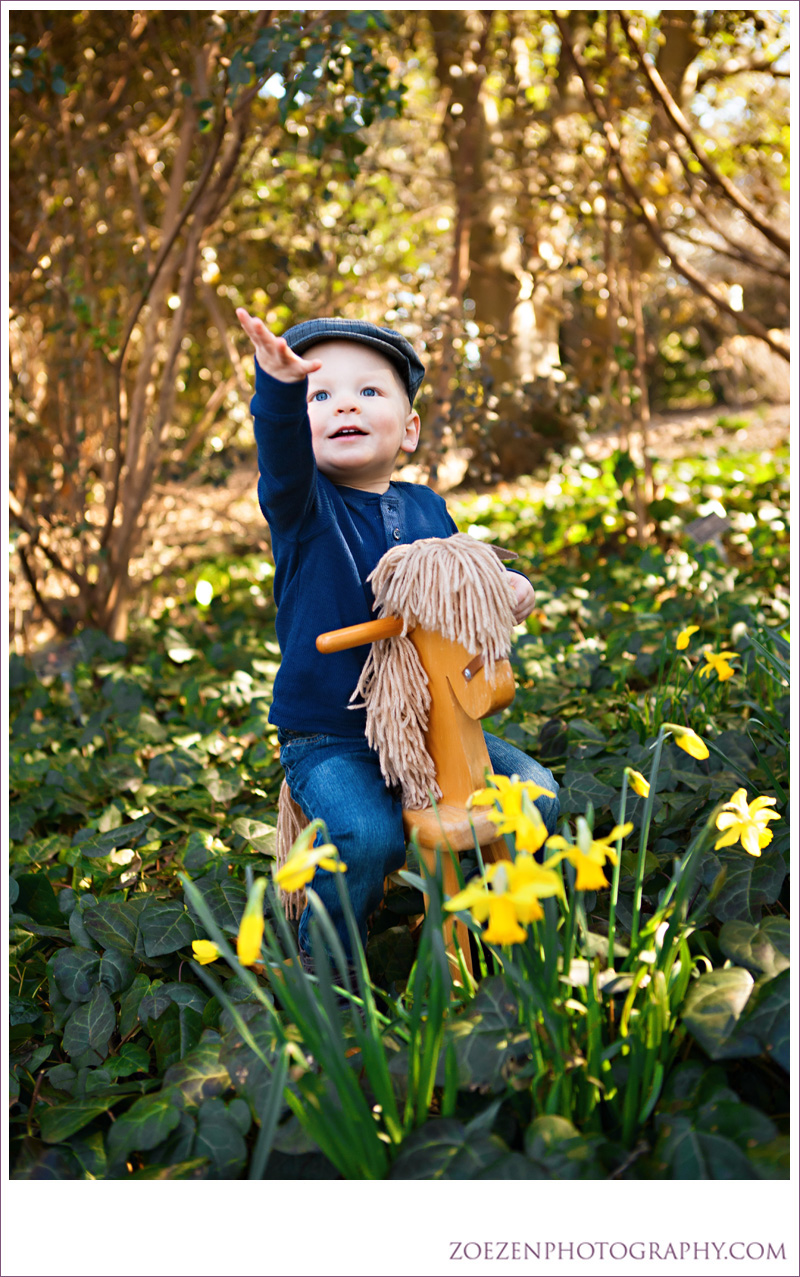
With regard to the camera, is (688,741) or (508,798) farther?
(688,741)

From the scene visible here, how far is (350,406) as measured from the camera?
4.19 ft

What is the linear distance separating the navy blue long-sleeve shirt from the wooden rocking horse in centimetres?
8

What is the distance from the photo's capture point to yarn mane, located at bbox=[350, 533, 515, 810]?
1.14 metres

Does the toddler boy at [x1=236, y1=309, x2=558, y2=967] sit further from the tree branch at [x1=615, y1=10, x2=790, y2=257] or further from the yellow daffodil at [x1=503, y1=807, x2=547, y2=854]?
the tree branch at [x1=615, y1=10, x2=790, y2=257]

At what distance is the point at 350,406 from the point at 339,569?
22 cm

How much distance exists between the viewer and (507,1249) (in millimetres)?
850

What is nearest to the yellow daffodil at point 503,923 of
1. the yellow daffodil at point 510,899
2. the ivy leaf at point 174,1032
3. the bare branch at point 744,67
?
the yellow daffodil at point 510,899

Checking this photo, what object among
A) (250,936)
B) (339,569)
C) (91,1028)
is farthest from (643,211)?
(250,936)

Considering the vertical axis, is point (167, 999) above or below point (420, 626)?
below

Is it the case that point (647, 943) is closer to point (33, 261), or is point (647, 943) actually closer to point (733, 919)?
point (733, 919)

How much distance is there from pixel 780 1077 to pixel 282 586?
0.87 meters

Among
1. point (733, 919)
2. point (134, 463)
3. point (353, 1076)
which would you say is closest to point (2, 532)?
point (353, 1076)

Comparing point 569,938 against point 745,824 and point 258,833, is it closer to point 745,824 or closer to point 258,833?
point 745,824

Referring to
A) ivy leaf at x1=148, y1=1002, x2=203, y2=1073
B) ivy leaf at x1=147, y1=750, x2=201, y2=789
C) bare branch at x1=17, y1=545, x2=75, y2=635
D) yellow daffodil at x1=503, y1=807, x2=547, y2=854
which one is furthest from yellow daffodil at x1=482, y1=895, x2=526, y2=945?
bare branch at x1=17, y1=545, x2=75, y2=635
